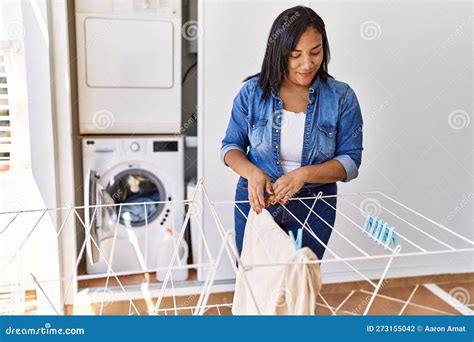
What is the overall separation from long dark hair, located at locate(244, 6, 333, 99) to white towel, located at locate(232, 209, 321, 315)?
1.31ft

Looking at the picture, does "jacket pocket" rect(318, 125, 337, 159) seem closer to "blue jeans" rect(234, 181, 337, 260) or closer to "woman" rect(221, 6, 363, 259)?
"woman" rect(221, 6, 363, 259)

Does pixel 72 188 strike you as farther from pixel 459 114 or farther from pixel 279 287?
pixel 459 114

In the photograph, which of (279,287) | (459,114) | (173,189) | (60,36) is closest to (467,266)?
(459,114)

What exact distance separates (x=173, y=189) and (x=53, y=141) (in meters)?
0.56

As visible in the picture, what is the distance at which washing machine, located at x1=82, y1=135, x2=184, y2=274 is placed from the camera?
6.66 ft

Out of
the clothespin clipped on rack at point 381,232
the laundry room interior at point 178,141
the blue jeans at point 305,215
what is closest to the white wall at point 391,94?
the laundry room interior at point 178,141

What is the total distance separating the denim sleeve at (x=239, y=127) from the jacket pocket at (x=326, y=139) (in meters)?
0.20

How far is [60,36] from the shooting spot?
1728 millimetres

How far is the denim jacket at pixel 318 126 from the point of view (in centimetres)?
122

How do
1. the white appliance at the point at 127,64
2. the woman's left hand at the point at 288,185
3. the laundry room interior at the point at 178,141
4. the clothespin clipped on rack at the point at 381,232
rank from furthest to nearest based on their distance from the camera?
the white appliance at the point at 127,64 → the laundry room interior at the point at 178,141 → the woman's left hand at the point at 288,185 → the clothespin clipped on rack at the point at 381,232

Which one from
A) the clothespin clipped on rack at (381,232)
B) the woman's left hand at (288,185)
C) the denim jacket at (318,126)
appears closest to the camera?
the clothespin clipped on rack at (381,232)

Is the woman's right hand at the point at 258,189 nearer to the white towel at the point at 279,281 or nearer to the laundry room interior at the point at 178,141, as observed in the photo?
the white towel at the point at 279,281

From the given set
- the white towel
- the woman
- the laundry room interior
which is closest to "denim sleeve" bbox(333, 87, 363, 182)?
the woman

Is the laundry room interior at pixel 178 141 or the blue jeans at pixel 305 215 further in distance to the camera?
the laundry room interior at pixel 178 141
